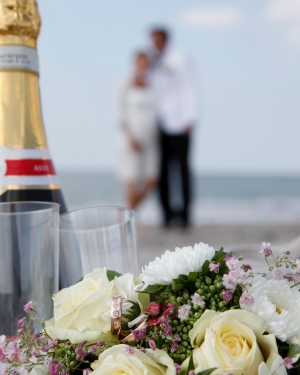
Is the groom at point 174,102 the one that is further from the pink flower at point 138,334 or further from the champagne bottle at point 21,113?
the pink flower at point 138,334

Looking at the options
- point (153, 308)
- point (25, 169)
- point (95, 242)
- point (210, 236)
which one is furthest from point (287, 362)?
point (210, 236)

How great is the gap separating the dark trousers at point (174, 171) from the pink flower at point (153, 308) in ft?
19.8

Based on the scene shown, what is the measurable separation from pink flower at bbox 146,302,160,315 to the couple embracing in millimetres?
5760

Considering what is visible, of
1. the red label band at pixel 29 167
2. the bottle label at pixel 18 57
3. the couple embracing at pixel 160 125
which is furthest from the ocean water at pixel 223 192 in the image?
the bottle label at pixel 18 57

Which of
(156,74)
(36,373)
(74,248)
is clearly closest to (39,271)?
(74,248)

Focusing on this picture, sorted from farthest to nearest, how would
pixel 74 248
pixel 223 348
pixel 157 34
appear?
pixel 157 34 < pixel 74 248 < pixel 223 348

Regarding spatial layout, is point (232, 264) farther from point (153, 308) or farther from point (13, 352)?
point (13, 352)

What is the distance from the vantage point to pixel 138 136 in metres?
6.84

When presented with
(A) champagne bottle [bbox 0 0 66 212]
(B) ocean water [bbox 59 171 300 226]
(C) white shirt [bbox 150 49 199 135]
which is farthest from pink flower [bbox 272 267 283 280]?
(B) ocean water [bbox 59 171 300 226]

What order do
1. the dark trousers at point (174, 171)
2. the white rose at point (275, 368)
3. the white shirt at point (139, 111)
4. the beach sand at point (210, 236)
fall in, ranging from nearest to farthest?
the white rose at point (275, 368), the beach sand at point (210, 236), the white shirt at point (139, 111), the dark trousers at point (174, 171)

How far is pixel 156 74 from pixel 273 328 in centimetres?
612

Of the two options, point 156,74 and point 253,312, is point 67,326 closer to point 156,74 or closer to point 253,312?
point 253,312

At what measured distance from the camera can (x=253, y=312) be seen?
457mm

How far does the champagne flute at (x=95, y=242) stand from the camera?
0.69 m
